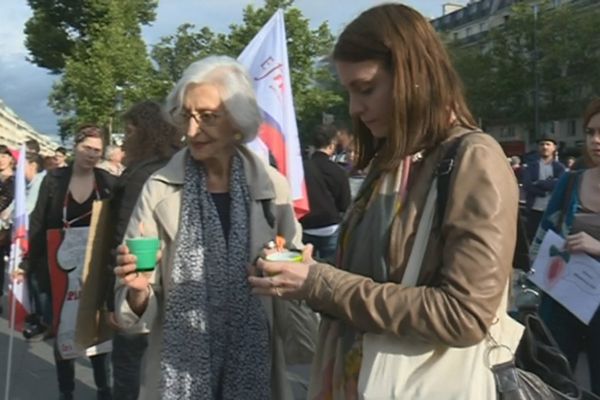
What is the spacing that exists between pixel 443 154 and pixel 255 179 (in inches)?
44.6

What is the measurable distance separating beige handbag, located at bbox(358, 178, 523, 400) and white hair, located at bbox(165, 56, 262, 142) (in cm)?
112

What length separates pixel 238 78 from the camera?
8.62 ft

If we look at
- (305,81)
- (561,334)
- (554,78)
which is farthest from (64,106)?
(554,78)

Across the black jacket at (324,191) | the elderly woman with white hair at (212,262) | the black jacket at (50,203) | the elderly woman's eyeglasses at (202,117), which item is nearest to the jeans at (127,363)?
the black jacket at (50,203)

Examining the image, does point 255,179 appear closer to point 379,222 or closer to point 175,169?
point 175,169

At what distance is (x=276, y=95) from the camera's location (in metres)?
4.50

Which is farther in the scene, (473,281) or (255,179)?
(255,179)

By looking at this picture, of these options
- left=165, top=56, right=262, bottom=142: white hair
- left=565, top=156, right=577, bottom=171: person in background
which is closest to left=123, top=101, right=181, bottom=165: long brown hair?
left=165, top=56, right=262, bottom=142: white hair

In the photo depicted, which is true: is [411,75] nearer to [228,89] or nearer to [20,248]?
[228,89]

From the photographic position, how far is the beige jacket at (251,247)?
248cm

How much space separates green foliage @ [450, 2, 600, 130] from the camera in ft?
158

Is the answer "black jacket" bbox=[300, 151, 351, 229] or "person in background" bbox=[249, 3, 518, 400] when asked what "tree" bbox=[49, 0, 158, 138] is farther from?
"person in background" bbox=[249, 3, 518, 400]

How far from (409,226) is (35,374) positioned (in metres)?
4.82

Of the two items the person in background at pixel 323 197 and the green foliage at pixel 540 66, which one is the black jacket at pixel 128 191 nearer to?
the person in background at pixel 323 197
